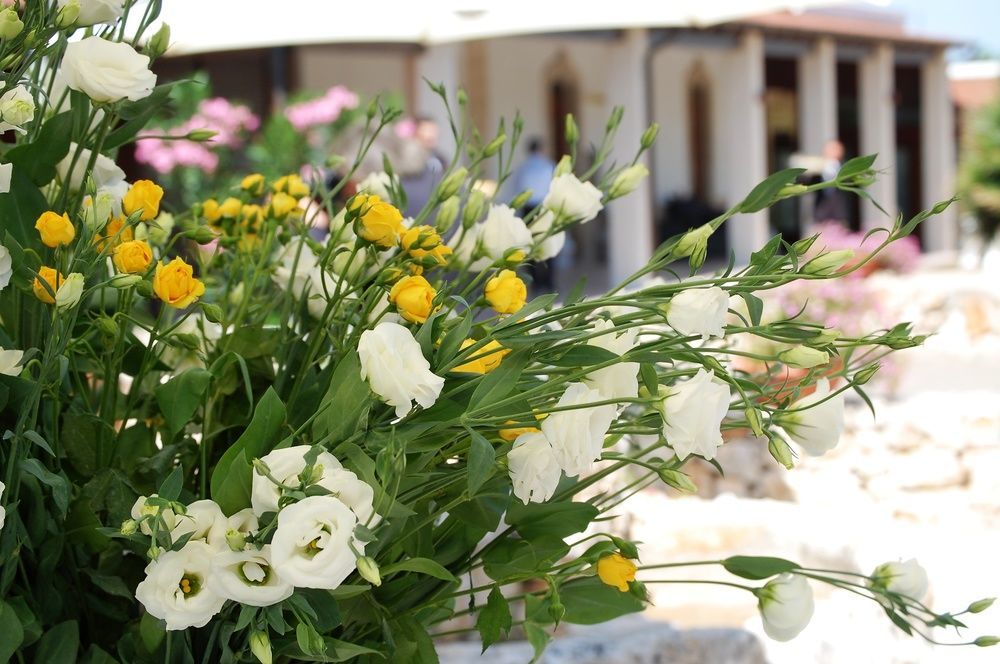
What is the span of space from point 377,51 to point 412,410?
37.5ft

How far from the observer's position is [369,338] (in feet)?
2.33

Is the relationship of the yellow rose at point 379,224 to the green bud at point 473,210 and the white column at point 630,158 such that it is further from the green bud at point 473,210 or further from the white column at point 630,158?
the white column at point 630,158

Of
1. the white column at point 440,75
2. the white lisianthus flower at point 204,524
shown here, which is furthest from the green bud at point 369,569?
the white column at point 440,75

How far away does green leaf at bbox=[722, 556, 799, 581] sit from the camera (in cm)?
89

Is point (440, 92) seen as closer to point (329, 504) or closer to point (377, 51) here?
point (329, 504)

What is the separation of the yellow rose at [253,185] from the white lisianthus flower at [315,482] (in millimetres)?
433

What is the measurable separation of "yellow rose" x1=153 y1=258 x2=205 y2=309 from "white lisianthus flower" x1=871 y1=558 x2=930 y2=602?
1.76ft

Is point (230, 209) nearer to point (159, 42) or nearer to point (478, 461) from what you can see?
point (159, 42)

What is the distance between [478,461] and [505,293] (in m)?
0.16

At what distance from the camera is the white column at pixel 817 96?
15.7m

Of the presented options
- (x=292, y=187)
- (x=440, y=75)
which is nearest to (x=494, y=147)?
(x=292, y=187)

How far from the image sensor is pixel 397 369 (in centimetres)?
70

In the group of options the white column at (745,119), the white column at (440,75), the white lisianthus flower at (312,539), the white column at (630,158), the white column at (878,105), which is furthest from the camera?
the white column at (878,105)

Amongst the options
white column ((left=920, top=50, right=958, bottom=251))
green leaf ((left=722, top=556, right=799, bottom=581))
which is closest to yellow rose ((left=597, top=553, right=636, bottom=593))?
green leaf ((left=722, top=556, right=799, bottom=581))
